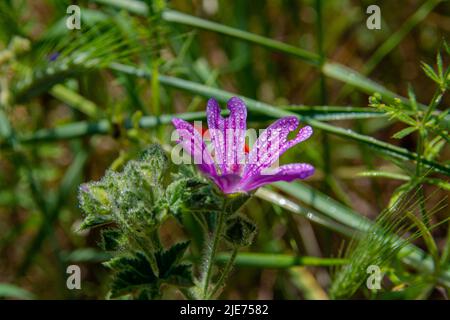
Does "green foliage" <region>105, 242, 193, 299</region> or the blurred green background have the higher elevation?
the blurred green background

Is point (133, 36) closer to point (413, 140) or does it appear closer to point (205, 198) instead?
point (205, 198)

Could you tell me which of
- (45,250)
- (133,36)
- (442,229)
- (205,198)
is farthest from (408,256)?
(45,250)

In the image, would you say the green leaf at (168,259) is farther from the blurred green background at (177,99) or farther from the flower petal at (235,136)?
the blurred green background at (177,99)

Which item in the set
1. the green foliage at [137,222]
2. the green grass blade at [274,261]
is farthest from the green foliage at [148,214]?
the green grass blade at [274,261]

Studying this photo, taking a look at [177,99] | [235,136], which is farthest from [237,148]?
[177,99]

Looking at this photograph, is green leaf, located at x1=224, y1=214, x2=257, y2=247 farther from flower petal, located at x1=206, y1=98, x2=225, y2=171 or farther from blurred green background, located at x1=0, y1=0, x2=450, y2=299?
blurred green background, located at x1=0, y1=0, x2=450, y2=299

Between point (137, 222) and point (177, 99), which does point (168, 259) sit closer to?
point (137, 222)

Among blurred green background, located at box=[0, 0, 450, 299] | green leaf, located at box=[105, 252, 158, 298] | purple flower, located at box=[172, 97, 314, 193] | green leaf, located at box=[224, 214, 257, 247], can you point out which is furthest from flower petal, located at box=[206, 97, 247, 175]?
blurred green background, located at box=[0, 0, 450, 299]
